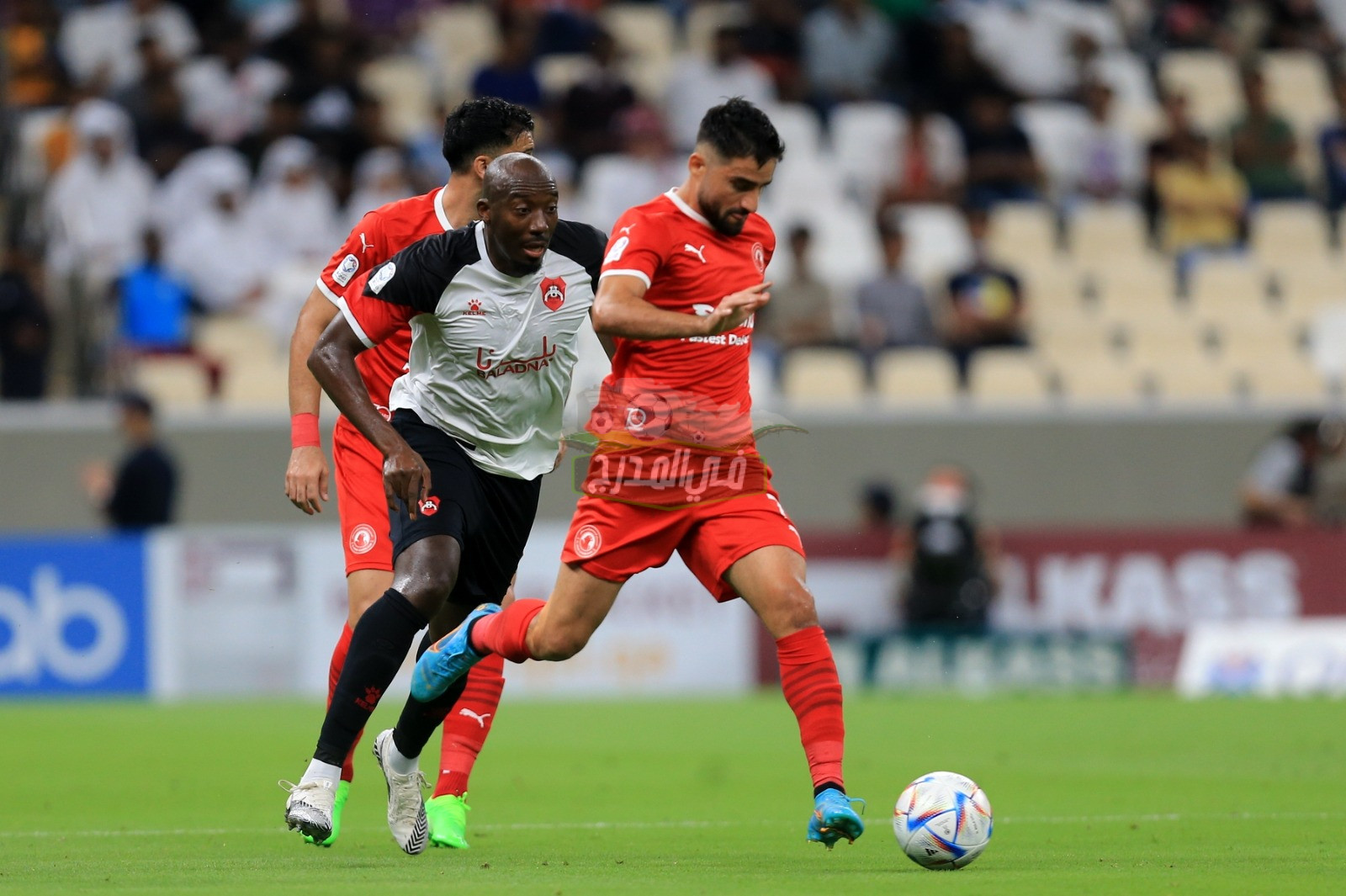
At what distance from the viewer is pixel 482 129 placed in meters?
7.29

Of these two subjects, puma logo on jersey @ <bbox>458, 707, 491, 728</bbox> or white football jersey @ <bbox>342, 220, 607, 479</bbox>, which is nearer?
Answer: white football jersey @ <bbox>342, 220, 607, 479</bbox>

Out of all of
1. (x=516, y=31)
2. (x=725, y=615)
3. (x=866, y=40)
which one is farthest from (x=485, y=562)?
(x=866, y=40)

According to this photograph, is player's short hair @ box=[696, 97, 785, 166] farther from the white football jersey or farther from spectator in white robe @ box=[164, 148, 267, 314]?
spectator in white robe @ box=[164, 148, 267, 314]

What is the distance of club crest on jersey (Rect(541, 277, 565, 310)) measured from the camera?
7023 millimetres

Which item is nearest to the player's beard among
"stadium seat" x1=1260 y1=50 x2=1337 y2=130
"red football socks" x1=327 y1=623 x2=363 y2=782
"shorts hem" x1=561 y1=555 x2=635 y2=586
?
"shorts hem" x1=561 y1=555 x2=635 y2=586

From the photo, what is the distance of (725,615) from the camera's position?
1662 cm

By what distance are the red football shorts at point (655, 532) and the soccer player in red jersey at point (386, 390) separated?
2.58 feet

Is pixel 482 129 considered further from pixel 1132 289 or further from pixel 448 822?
pixel 1132 289

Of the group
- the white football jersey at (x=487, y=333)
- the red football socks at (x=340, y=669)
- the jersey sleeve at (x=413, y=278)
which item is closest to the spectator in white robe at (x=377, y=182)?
the red football socks at (x=340, y=669)

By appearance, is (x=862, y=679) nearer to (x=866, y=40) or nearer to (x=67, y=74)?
(x=866, y=40)

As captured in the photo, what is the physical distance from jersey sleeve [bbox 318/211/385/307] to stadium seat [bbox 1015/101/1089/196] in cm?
1469

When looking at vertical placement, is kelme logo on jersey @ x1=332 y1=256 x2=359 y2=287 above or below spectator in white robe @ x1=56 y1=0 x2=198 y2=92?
below

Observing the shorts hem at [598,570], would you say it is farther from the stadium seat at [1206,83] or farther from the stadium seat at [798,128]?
the stadium seat at [1206,83]

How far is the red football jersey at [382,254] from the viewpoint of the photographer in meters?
7.23
